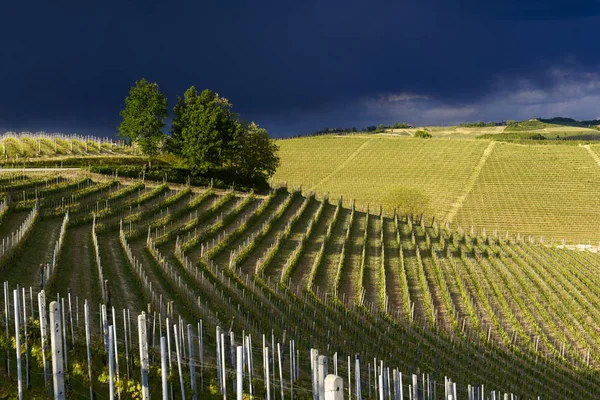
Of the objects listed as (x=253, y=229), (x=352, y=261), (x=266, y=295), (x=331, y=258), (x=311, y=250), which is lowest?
(x=352, y=261)

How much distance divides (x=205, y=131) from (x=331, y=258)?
812 inches

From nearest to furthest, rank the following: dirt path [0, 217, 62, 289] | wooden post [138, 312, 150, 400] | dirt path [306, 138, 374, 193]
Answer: wooden post [138, 312, 150, 400] → dirt path [0, 217, 62, 289] → dirt path [306, 138, 374, 193]

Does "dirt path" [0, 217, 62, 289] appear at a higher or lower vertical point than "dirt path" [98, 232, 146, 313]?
higher

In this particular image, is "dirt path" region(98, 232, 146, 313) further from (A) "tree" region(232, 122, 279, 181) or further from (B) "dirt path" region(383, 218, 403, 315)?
(A) "tree" region(232, 122, 279, 181)

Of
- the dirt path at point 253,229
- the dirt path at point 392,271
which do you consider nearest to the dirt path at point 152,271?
the dirt path at point 253,229

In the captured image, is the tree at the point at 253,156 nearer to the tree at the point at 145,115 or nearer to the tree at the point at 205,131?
the tree at the point at 205,131

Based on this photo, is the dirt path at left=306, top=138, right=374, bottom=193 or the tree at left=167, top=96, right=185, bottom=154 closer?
the tree at left=167, top=96, right=185, bottom=154

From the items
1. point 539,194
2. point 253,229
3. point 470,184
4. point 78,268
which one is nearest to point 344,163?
point 470,184

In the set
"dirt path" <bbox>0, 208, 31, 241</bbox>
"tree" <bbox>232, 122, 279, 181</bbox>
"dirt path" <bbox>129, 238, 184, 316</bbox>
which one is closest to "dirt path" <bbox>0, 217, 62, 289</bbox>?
"dirt path" <bbox>0, 208, 31, 241</bbox>

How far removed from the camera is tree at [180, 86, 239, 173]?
53.7m

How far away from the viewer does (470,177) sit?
95.9m

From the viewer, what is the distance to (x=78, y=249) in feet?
104

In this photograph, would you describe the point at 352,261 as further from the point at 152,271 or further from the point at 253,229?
the point at 152,271

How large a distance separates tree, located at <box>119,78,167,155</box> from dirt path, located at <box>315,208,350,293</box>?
1938 cm
